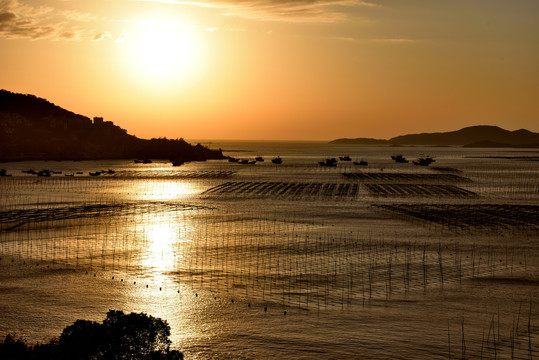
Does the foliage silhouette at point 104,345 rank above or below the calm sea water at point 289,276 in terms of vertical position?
above

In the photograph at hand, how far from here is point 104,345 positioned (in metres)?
17.5

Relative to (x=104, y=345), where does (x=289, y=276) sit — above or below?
below

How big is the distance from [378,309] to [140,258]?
1871 cm

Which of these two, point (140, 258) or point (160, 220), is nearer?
point (140, 258)

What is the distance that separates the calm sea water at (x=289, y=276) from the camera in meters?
23.9

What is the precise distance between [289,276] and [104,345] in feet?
55.8

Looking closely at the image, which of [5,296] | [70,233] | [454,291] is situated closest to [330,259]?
[454,291]

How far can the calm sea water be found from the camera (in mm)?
23891

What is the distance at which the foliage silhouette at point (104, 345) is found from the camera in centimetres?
1736

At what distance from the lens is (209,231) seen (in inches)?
1982

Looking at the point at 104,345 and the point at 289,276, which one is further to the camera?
the point at 289,276

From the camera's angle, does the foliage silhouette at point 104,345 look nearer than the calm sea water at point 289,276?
Yes

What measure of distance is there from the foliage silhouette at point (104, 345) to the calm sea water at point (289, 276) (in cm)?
496

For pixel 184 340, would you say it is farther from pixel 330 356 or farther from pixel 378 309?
pixel 378 309
